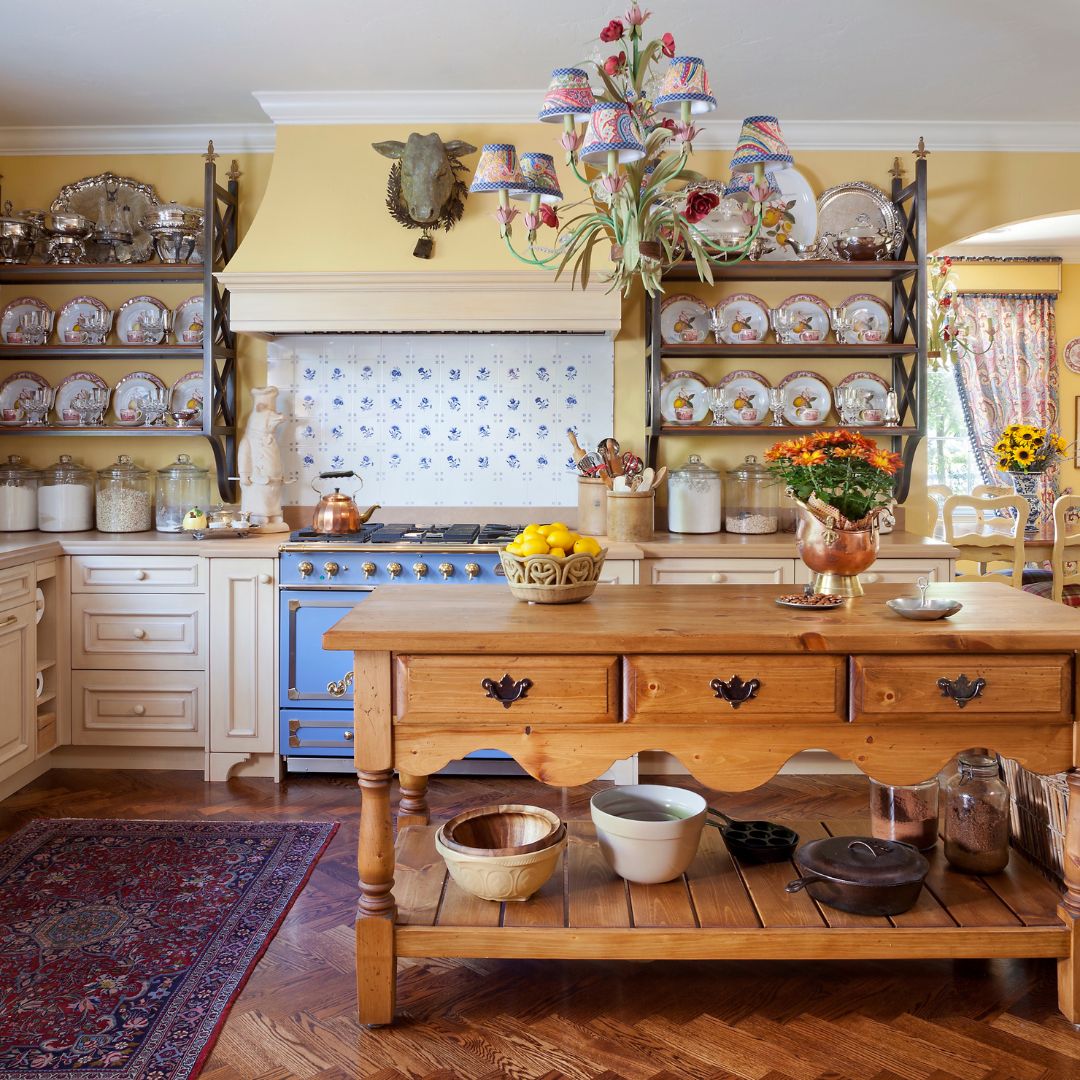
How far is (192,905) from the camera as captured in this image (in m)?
2.86

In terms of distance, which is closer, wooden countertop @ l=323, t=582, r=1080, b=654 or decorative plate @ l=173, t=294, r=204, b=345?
wooden countertop @ l=323, t=582, r=1080, b=654

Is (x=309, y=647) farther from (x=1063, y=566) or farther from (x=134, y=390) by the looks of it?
(x=1063, y=566)

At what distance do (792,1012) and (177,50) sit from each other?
3.62 metres

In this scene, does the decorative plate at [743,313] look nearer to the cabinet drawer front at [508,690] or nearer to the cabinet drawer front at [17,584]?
the cabinet drawer front at [508,690]

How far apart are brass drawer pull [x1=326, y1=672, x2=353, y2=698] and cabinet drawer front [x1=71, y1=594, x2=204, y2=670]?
516mm

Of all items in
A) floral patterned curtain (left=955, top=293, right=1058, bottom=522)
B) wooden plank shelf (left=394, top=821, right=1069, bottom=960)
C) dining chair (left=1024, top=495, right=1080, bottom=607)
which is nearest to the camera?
wooden plank shelf (left=394, top=821, right=1069, bottom=960)

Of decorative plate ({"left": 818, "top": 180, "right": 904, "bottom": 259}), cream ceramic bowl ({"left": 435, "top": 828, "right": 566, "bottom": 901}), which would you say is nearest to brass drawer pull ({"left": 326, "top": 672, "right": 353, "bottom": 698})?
cream ceramic bowl ({"left": 435, "top": 828, "right": 566, "bottom": 901})

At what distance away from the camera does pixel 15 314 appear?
459cm

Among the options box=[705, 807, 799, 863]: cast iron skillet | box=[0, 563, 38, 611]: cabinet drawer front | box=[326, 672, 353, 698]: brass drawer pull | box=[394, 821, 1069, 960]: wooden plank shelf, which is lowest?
box=[394, 821, 1069, 960]: wooden plank shelf

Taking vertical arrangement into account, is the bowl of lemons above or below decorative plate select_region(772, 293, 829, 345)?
below

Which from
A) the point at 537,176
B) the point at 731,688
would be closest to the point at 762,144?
the point at 537,176

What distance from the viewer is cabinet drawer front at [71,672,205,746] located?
404cm

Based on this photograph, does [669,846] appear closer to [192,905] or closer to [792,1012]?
[792,1012]

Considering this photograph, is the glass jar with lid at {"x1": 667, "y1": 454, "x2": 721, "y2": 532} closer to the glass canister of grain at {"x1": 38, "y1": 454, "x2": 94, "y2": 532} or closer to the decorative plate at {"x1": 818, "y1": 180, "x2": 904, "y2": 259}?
the decorative plate at {"x1": 818, "y1": 180, "x2": 904, "y2": 259}
